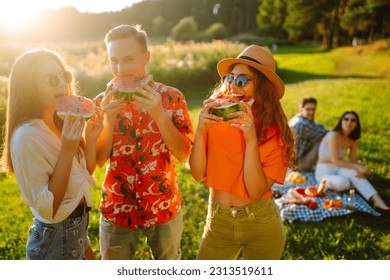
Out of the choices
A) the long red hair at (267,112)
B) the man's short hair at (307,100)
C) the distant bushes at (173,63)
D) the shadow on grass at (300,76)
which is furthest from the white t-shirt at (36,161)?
the shadow on grass at (300,76)

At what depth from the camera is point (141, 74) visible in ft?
7.38

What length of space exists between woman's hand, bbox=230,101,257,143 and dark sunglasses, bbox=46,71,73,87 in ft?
3.17

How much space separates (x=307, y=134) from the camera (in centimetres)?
625

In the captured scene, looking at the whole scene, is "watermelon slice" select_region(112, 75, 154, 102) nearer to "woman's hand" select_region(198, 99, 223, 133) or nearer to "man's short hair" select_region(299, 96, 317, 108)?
"woman's hand" select_region(198, 99, 223, 133)

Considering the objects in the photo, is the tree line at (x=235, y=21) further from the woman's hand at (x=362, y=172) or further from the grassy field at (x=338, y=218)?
the woman's hand at (x=362, y=172)

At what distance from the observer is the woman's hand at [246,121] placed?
2043 millimetres

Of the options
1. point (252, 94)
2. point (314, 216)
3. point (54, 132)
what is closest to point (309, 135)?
point (314, 216)

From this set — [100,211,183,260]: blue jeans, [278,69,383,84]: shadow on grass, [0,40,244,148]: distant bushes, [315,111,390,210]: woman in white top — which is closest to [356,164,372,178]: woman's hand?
[315,111,390,210]: woman in white top

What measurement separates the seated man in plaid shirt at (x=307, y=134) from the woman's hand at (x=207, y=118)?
14.2ft

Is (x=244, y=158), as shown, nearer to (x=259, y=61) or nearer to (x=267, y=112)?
(x=267, y=112)

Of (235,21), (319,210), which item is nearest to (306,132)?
(319,210)

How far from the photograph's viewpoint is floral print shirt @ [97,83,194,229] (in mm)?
2318

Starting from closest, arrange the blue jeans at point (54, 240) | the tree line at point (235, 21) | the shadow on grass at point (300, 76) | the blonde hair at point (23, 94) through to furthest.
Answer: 1. the blonde hair at point (23, 94)
2. the blue jeans at point (54, 240)
3. the tree line at point (235, 21)
4. the shadow on grass at point (300, 76)

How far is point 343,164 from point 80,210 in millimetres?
4473
